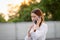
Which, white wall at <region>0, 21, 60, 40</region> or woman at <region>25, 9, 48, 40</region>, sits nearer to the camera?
woman at <region>25, 9, 48, 40</region>

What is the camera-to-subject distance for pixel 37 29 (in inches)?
110

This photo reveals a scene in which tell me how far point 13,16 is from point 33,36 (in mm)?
10902

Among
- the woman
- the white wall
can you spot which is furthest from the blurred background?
the woman

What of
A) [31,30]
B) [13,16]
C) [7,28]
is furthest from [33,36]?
[13,16]

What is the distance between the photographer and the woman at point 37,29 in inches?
108

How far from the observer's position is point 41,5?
538 inches

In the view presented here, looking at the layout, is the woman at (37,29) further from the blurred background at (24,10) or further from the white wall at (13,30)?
the blurred background at (24,10)

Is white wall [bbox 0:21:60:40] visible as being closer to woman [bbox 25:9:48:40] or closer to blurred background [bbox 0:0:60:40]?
blurred background [bbox 0:0:60:40]

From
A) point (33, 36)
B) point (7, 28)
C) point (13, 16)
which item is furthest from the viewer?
point (13, 16)

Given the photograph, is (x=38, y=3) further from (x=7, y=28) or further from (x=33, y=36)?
(x=33, y=36)

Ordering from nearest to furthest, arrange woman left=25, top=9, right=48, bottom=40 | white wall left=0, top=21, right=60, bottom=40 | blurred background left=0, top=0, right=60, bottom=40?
woman left=25, top=9, right=48, bottom=40, white wall left=0, top=21, right=60, bottom=40, blurred background left=0, top=0, right=60, bottom=40

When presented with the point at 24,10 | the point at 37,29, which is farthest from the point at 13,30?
the point at 37,29

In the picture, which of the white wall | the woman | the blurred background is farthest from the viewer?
the blurred background

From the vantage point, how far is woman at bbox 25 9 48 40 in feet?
9.02
